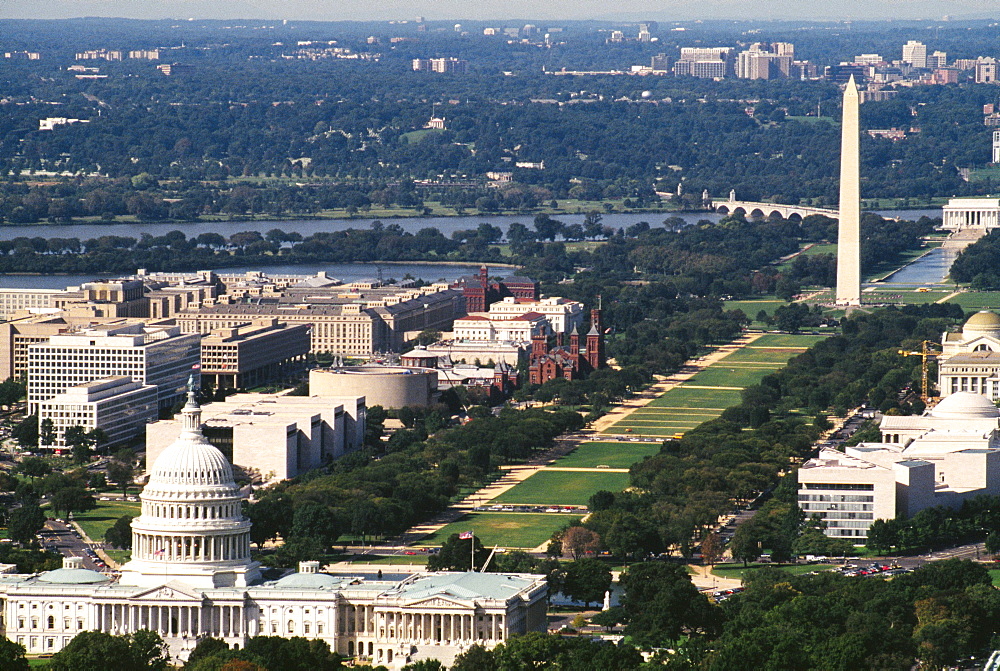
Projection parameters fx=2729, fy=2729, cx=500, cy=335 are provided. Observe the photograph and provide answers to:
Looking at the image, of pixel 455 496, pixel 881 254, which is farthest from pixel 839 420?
pixel 881 254

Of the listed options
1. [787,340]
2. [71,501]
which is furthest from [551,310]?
[71,501]

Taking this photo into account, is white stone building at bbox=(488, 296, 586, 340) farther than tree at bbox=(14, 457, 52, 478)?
Yes

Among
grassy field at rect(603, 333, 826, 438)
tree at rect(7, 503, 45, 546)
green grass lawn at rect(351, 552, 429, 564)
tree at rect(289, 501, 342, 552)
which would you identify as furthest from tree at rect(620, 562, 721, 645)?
grassy field at rect(603, 333, 826, 438)

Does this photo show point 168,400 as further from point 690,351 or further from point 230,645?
point 230,645

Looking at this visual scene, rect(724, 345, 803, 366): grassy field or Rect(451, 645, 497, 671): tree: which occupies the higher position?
Rect(451, 645, 497, 671): tree

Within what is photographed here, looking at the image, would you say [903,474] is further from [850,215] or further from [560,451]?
[850,215]

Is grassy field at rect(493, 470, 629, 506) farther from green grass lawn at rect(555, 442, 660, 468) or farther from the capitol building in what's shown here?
the capitol building
